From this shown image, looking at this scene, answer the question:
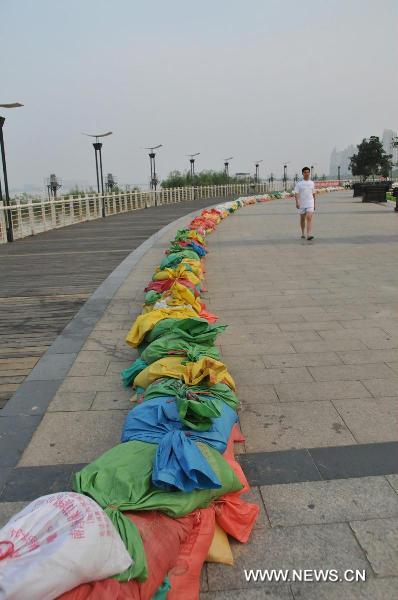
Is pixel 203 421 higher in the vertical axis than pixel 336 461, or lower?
higher

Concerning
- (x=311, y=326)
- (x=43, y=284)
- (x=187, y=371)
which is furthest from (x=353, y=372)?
(x=43, y=284)

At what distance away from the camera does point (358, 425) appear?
10.9 feet

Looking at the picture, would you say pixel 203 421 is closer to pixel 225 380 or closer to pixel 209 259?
pixel 225 380

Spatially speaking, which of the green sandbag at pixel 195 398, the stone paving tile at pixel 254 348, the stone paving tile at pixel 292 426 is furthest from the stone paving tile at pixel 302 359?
the green sandbag at pixel 195 398

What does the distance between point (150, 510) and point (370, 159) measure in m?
47.5

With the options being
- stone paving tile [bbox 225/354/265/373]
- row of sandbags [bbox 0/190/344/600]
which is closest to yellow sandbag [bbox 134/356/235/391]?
row of sandbags [bbox 0/190/344/600]

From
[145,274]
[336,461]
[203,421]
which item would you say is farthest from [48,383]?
[145,274]

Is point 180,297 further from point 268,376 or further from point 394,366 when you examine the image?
point 394,366

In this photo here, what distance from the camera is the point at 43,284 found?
838cm

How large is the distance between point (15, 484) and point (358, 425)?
2.08m

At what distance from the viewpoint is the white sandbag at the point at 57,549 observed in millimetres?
1555

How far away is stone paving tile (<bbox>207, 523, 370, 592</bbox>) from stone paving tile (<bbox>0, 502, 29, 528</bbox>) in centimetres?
100

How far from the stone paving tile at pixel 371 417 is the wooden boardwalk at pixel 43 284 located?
251 centimetres

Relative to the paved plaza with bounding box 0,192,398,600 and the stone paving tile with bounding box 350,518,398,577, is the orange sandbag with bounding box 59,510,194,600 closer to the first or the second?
the paved plaza with bounding box 0,192,398,600
